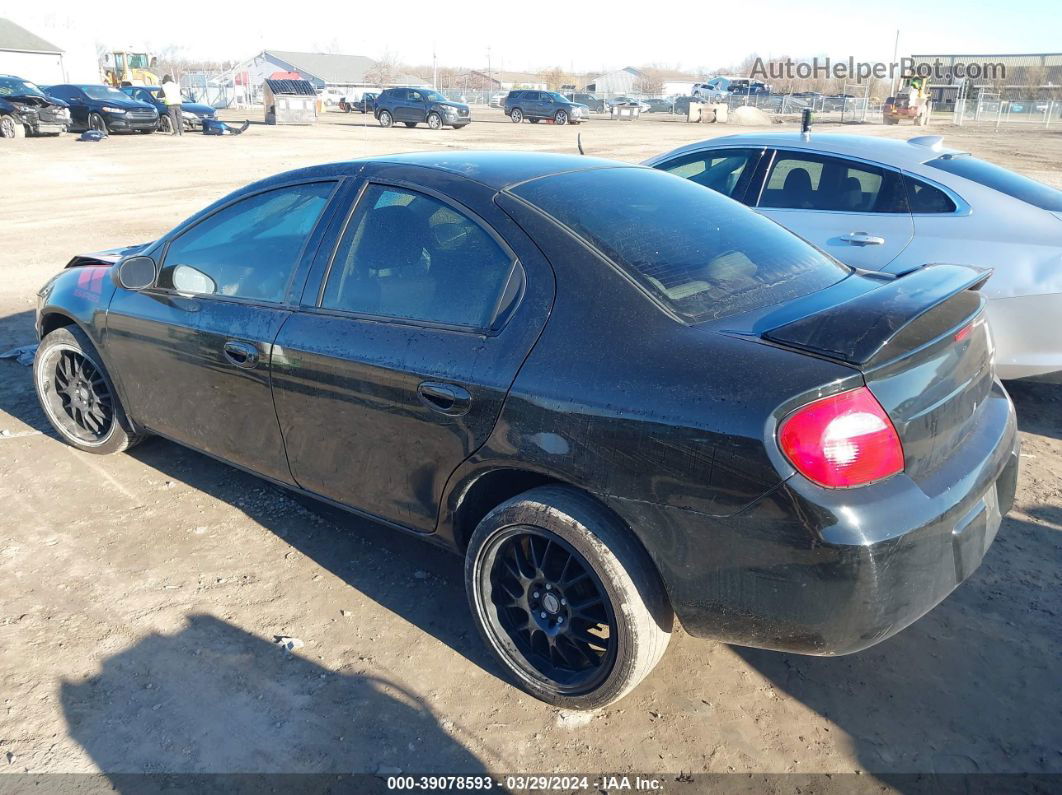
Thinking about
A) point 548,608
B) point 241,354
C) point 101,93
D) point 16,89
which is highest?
point 16,89

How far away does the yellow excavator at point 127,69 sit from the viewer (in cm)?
5328

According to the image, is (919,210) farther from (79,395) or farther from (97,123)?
(97,123)

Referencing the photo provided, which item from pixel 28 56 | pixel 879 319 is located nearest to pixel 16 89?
pixel 879 319

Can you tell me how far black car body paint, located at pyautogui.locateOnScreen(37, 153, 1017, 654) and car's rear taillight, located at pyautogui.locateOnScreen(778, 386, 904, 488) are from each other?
0.03 metres

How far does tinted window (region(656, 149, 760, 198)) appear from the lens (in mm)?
5664

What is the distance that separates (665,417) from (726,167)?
12.9ft

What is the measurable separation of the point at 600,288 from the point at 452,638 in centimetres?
144

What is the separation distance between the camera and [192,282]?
375 centimetres

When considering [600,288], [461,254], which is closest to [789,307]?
[600,288]

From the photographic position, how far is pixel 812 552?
7.30 feet

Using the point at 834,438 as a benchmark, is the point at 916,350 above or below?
above

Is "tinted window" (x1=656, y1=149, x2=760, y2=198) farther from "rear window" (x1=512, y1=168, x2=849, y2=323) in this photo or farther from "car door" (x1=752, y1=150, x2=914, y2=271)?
"rear window" (x1=512, y1=168, x2=849, y2=323)

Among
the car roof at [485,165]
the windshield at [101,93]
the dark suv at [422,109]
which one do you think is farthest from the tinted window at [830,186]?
the dark suv at [422,109]

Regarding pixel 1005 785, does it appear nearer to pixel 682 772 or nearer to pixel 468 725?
pixel 682 772
